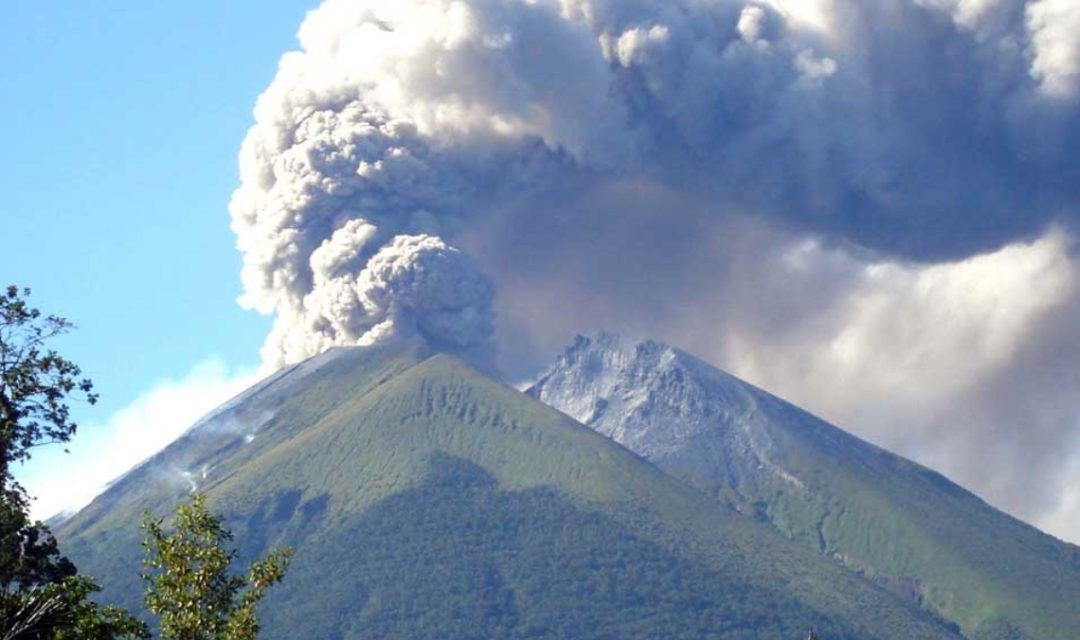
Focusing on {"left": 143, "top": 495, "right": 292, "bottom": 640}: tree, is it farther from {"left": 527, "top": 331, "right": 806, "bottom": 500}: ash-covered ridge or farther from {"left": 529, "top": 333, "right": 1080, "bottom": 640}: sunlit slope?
{"left": 527, "top": 331, "right": 806, "bottom": 500}: ash-covered ridge

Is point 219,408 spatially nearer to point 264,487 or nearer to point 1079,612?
point 264,487

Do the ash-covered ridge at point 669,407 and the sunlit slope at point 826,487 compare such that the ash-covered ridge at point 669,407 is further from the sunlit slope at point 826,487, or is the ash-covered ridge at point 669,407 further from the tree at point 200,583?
the tree at point 200,583

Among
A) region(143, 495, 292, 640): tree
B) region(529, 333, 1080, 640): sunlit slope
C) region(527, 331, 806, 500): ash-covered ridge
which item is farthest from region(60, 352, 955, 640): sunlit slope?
region(143, 495, 292, 640): tree

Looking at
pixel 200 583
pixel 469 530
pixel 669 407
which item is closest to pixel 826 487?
pixel 669 407

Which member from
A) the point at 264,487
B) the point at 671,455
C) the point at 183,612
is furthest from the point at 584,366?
the point at 183,612

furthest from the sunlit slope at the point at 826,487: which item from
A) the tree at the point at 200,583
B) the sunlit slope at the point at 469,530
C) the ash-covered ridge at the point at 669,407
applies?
the tree at the point at 200,583
